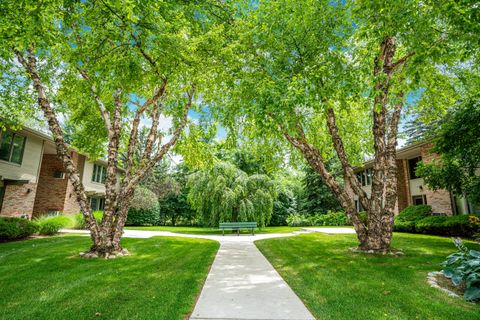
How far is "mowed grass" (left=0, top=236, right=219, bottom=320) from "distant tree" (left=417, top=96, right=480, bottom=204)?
27.4 feet

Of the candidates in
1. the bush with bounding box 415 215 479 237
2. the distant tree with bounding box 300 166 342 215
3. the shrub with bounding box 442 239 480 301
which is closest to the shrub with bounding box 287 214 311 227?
the distant tree with bounding box 300 166 342 215

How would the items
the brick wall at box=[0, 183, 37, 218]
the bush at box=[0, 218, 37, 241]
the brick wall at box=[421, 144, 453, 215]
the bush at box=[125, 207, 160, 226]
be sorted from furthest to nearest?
the bush at box=[125, 207, 160, 226] → the brick wall at box=[421, 144, 453, 215] → the brick wall at box=[0, 183, 37, 218] → the bush at box=[0, 218, 37, 241]

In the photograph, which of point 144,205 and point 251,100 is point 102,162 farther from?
point 251,100

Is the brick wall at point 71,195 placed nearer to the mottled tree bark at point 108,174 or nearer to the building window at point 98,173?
the building window at point 98,173

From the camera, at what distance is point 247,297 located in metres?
4.19

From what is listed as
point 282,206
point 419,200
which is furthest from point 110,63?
point 282,206

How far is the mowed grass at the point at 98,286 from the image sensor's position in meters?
3.57

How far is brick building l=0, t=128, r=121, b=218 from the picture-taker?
1455 centimetres

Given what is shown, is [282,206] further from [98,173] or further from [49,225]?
[49,225]

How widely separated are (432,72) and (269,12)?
543cm

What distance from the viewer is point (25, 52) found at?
7695 millimetres

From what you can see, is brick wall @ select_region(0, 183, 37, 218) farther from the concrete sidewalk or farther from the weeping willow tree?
the concrete sidewalk

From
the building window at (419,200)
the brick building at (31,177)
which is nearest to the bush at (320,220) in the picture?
the building window at (419,200)

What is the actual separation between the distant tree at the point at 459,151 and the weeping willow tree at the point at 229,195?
8.36 metres
